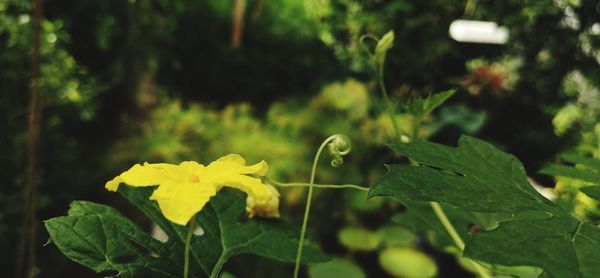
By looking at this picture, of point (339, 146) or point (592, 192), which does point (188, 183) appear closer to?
point (339, 146)

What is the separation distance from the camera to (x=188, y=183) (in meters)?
0.52

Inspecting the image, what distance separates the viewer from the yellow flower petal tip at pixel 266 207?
2.41ft

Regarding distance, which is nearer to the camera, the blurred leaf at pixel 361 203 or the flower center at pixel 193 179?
the flower center at pixel 193 179

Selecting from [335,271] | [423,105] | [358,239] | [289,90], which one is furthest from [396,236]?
[423,105]

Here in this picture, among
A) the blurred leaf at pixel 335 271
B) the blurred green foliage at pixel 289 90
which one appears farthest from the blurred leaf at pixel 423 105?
the blurred leaf at pixel 335 271

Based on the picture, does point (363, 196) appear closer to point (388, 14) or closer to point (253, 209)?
point (388, 14)

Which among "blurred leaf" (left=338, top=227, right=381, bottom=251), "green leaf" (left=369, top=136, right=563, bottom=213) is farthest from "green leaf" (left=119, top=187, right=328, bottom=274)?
"blurred leaf" (left=338, top=227, right=381, bottom=251)

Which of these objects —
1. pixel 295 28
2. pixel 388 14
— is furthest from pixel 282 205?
pixel 295 28

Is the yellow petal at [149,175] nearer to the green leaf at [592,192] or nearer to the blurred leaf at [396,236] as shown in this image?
the green leaf at [592,192]

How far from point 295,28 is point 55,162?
6.73 ft

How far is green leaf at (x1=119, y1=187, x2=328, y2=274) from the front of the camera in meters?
0.70

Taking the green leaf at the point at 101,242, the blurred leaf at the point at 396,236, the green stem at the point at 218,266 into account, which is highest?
the green leaf at the point at 101,242

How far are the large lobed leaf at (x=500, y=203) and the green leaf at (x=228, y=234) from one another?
24cm

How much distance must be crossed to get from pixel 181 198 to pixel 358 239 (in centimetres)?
210
